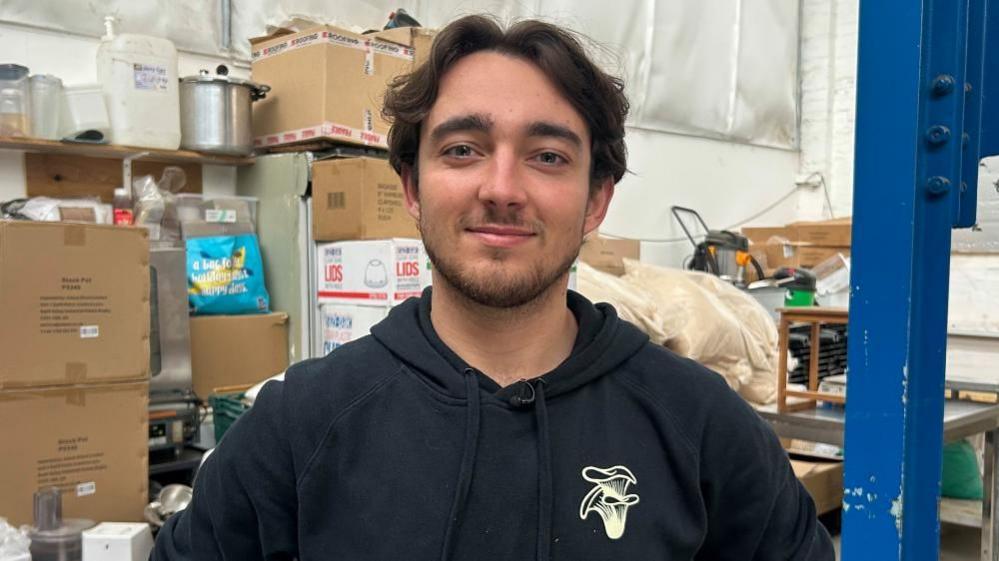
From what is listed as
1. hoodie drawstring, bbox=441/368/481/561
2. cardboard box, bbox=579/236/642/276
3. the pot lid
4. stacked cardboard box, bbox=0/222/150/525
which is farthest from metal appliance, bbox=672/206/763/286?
hoodie drawstring, bbox=441/368/481/561

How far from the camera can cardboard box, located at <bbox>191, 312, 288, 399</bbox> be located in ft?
10.2

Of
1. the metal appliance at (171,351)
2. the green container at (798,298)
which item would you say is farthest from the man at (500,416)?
the green container at (798,298)

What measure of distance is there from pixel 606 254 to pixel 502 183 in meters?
3.39

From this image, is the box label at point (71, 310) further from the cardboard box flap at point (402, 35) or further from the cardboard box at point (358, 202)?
the cardboard box flap at point (402, 35)

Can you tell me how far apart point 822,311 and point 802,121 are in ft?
16.7

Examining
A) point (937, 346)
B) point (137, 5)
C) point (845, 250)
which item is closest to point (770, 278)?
point (845, 250)

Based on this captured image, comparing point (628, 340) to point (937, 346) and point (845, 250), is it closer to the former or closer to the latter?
point (937, 346)

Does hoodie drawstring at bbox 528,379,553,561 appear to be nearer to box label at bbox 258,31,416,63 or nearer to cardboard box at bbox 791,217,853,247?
box label at bbox 258,31,416,63

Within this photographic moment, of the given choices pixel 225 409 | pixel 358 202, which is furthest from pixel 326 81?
pixel 225 409

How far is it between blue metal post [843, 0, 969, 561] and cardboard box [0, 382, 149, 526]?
2005mm

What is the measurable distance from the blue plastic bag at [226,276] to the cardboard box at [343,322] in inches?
10.8

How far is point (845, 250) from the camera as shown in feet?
17.4

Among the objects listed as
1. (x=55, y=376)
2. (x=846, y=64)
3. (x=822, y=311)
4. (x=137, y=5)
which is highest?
(x=846, y=64)

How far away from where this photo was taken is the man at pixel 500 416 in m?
0.93
